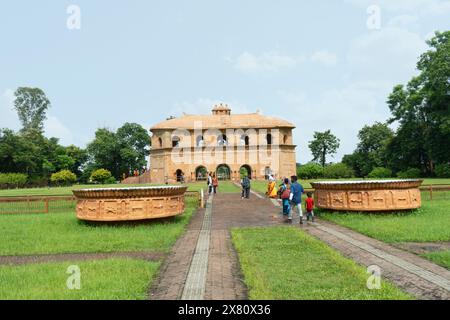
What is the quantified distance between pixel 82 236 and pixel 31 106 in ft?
188

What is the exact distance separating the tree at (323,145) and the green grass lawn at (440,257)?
5848 centimetres

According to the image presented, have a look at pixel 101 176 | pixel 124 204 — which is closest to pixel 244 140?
pixel 101 176

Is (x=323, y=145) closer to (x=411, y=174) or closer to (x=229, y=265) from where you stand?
(x=411, y=174)

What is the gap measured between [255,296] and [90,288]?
218 centimetres

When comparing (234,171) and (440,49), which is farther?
(234,171)

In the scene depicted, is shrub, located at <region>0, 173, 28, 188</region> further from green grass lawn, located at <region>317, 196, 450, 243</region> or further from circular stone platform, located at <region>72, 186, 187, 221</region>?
green grass lawn, located at <region>317, 196, 450, 243</region>

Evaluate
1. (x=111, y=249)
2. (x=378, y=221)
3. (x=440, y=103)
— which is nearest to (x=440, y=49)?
(x=440, y=103)

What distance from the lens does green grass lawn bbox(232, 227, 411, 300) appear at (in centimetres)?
468

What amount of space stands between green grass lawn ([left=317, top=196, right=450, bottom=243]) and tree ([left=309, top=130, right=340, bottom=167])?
5125 cm

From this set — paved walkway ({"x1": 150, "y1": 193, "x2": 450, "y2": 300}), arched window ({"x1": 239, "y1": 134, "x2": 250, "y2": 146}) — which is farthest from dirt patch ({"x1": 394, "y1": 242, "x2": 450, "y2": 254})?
arched window ({"x1": 239, "y1": 134, "x2": 250, "y2": 146})

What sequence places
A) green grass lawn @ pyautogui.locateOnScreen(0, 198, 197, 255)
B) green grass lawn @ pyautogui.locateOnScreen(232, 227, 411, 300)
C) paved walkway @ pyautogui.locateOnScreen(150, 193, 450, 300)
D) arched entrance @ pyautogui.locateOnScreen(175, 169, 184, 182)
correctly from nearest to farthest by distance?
green grass lawn @ pyautogui.locateOnScreen(232, 227, 411, 300) → paved walkway @ pyautogui.locateOnScreen(150, 193, 450, 300) → green grass lawn @ pyautogui.locateOnScreen(0, 198, 197, 255) → arched entrance @ pyautogui.locateOnScreen(175, 169, 184, 182)

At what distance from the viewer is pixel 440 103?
37031 millimetres

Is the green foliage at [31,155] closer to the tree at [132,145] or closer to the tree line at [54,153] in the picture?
the tree line at [54,153]
